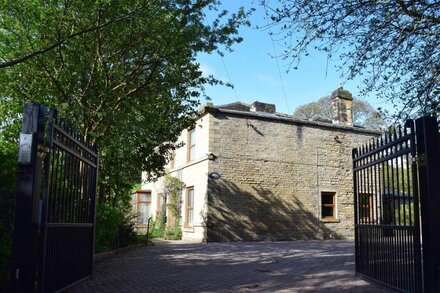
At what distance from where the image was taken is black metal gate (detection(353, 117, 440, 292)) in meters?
5.22

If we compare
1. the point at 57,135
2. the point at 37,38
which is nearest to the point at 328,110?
the point at 37,38

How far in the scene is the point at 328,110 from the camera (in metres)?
41.4

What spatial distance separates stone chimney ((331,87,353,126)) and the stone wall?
983 mm

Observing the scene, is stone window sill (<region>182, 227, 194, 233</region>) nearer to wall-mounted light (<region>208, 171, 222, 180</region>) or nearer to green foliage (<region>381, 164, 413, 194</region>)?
wall-mounted light (<region>208, 171, 222, 180</region>)

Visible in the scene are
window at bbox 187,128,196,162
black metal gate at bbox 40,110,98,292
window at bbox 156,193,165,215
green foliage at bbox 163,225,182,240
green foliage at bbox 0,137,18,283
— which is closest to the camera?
black metal gate at bbox 40,110,98,292

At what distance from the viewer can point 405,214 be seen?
5828 mm

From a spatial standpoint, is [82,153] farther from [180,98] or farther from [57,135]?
[180,98]

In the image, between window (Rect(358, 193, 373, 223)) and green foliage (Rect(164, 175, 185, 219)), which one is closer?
window (Rect(358, 193, 373, 223))

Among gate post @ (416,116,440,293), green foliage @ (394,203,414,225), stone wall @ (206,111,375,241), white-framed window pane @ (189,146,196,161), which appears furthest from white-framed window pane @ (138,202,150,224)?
gate post @ (416,116,440,293)

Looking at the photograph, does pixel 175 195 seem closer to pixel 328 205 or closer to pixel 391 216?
pixel 328 205

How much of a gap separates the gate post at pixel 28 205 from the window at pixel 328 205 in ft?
59.0

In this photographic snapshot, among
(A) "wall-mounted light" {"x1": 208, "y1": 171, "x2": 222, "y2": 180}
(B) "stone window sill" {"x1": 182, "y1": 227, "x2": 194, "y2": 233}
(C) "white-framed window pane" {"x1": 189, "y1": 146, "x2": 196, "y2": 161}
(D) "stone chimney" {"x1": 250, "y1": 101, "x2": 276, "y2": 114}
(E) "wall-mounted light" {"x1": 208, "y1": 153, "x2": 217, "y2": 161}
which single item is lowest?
(B) "stone window sill" {"x1": 182, "y1": 227, "x2": 194, "y2": 233}

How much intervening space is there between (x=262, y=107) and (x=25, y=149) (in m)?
18.3

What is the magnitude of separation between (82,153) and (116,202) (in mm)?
6963
